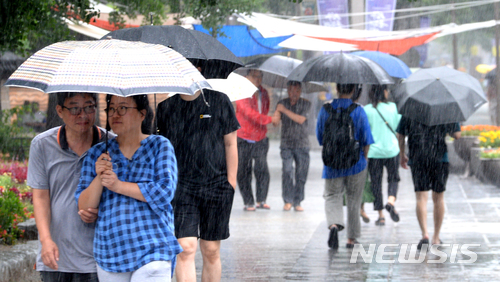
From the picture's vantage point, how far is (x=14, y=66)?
573 inches

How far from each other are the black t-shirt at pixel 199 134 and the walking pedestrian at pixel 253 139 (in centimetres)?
509

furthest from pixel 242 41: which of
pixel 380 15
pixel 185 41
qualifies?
pixel 185 41

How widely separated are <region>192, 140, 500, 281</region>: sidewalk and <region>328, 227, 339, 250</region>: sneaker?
3.2 inches

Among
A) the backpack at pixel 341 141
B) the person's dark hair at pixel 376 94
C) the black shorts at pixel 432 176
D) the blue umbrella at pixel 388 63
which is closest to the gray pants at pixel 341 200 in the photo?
the backpack at pixel 341 141

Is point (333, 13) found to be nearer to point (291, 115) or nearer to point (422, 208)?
point (291, 115)

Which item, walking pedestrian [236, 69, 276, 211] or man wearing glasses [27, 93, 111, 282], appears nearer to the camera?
man wearing glasses [27, 93, 111, 282]

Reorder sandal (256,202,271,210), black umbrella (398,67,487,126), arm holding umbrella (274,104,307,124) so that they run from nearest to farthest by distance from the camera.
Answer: black umbrella (398,67,487,126) → arm holding umbrella (274,104,307,124) → sandal (256,202,271,210)

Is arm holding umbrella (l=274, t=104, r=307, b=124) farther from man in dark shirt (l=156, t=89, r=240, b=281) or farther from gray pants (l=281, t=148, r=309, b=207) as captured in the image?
man in dark shirt (l=156, t=89, r=240, b=281)

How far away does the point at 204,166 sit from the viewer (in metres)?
4.85

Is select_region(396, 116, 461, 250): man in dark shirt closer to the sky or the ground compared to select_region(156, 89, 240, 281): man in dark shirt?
closer to the ground

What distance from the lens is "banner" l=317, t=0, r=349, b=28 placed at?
1440 centimetres

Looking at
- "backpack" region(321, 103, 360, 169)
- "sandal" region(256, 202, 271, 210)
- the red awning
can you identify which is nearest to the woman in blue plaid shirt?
"backpack" region(321, 103, 360, 169)

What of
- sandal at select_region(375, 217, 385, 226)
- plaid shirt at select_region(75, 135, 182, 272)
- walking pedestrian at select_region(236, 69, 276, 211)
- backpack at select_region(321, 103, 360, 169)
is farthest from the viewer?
walking pedestrian at select_region(236, 69, 276, 211)

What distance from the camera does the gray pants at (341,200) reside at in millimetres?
7555
